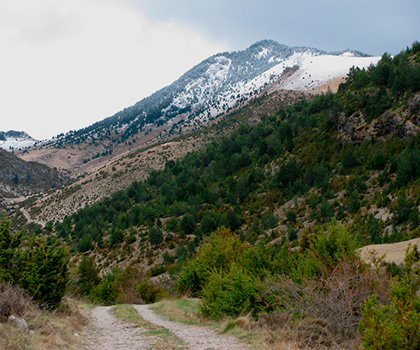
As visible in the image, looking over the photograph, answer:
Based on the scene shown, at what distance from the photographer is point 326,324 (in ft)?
22.6

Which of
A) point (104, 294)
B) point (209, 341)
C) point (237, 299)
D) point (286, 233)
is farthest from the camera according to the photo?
point (286, 233)

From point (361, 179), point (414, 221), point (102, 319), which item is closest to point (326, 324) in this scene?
point (102, 319)

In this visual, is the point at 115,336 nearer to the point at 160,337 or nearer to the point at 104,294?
the point at 160,337

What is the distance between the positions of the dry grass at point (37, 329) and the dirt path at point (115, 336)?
1.41ft

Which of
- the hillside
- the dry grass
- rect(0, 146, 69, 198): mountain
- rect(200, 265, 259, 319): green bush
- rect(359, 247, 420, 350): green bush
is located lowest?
the hillside

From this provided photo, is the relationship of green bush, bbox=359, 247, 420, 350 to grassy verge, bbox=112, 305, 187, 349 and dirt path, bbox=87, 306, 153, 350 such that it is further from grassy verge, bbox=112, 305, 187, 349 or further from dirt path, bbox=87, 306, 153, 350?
dirt path, bbox=87, 306, 153, 350

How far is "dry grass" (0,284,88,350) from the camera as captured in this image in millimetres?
5715

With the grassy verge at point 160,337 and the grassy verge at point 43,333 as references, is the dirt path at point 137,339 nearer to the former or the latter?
the grassy verge at point 160,337

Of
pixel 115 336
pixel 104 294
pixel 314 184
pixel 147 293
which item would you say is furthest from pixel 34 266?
pixel 314 184

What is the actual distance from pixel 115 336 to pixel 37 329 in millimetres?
Answer: 2355

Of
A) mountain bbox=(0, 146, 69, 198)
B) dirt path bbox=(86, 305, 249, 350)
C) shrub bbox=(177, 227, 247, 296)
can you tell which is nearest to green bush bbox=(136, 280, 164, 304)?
shrub bbox=(177, 227, 247, 296)

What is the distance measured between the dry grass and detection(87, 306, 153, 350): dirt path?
43cm

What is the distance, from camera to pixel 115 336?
8.81m

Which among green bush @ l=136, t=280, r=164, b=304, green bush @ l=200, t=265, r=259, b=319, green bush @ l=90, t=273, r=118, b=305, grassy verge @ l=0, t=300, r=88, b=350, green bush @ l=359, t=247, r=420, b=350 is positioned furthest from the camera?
green bush @ l=90, t=273, r=118, b=305
